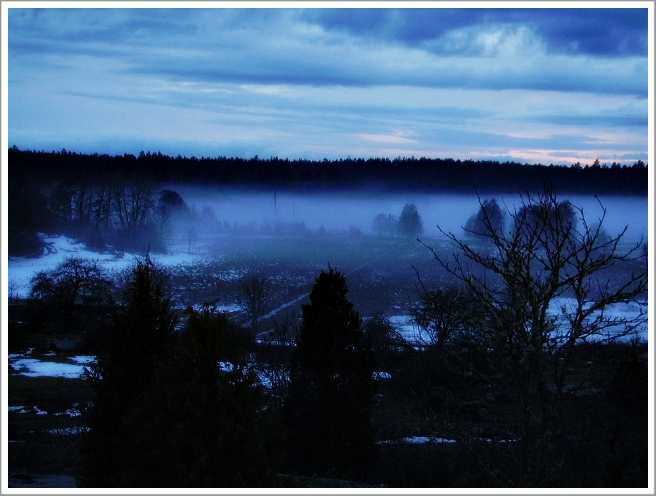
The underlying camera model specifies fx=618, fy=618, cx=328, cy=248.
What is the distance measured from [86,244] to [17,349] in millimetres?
22265

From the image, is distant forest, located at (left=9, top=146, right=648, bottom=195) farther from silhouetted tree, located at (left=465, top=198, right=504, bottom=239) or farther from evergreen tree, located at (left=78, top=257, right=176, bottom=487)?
evergreen tree, located at (left=78, top=257, right=176, bottom=487)

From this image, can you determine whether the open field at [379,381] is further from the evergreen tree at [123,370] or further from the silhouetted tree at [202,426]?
the silhouetted tree at [202,426]

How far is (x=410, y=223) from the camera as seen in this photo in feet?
121

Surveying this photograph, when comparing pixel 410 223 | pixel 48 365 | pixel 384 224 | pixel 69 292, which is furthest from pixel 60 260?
pixel 410 223

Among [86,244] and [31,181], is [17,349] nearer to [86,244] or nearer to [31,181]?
[86,244]

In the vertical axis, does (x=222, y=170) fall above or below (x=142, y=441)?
above

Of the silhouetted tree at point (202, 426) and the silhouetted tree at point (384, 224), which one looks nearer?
the silhouetted tree at point (202, 426)

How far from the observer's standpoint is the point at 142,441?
7270 millimetres

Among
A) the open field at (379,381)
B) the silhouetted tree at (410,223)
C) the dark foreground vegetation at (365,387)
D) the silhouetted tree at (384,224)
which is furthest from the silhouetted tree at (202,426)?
the silhouetted tree at (384,224)

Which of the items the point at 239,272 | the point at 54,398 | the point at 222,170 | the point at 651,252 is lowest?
the point at 54,398

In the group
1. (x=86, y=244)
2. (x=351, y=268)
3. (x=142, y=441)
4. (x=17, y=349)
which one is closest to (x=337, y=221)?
(x=351, y=268)

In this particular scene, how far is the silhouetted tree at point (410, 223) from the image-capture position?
3662 cm

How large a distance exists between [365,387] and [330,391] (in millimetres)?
751

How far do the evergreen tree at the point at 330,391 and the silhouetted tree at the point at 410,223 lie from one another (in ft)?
75.8
